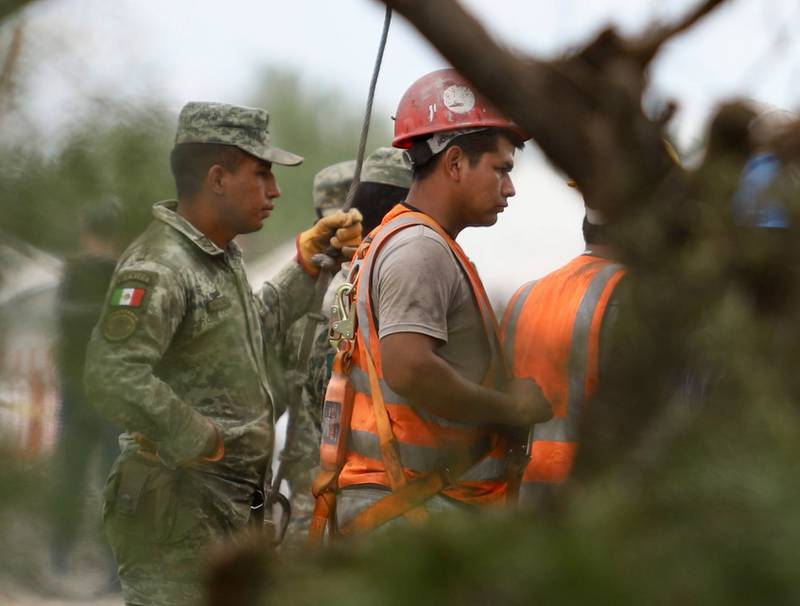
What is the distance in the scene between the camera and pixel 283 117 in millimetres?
3617

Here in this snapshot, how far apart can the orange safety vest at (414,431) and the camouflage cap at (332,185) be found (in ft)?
7.44

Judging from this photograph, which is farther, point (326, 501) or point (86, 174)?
point (326, 501)

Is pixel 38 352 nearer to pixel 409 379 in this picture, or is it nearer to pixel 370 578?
pixel 370 578

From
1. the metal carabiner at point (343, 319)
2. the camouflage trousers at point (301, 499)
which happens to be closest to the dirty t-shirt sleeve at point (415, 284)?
the metal carabiner at point (343, 319)

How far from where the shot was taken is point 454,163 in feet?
10.9

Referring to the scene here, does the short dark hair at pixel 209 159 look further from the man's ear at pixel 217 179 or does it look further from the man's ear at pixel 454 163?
the man's ear at pixel 454 163

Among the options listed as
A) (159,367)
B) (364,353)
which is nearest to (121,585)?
(159,367)

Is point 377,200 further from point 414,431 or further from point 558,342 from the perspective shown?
point 558,342

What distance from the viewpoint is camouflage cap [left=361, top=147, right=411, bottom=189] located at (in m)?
5.09

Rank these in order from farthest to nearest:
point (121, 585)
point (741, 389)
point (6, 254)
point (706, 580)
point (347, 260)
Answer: point (347, 260), point (121, 585), point (6, 254), point (741, 389), point (706, 580)

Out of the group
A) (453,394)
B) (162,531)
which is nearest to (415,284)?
(453,394)

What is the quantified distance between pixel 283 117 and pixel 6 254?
1849 mm

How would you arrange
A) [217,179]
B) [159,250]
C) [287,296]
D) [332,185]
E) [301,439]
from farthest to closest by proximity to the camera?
1. [332,185]
2. [301,439]
3. [287,296]
4. [217,179]
5. [159,250]

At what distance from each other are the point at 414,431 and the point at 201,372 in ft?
3.72
